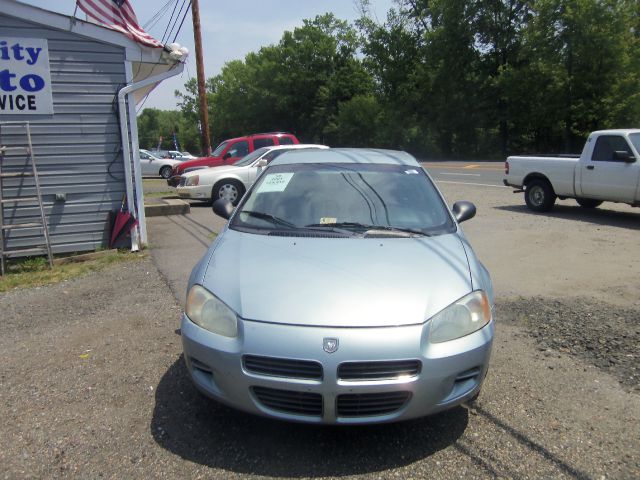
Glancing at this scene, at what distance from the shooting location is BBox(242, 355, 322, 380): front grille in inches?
108

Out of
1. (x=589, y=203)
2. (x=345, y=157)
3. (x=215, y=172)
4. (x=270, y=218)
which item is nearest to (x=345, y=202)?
(x=270, y=218)

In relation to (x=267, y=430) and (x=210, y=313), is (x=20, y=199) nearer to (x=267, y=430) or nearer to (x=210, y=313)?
(x=210, y=313)

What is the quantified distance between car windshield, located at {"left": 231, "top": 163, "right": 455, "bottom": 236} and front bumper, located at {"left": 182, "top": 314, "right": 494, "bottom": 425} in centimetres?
115

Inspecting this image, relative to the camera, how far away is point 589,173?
10492mm

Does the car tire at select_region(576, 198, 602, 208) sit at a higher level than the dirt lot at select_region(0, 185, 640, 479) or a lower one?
higher

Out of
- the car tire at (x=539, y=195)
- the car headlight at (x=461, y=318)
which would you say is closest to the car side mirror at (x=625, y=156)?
the car tire at (x=539, y=195)

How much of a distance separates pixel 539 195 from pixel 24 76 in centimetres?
996

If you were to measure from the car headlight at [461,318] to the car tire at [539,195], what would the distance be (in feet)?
30.1

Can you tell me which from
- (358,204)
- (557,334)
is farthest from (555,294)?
(358,204)

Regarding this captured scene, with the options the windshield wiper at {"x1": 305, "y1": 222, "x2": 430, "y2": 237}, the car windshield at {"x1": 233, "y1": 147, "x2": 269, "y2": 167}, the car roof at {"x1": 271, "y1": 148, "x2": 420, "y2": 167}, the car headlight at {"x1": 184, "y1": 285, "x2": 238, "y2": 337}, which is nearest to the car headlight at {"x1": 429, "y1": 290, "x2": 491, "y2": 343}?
the windshield wiper at {"x1": 305, "y1": 222, "x2": 430, "y2": 237}

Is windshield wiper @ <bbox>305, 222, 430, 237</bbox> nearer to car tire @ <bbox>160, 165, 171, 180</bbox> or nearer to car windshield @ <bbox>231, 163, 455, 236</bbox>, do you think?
car windshield @ <bbox>231, 163, 455, 236</bbox>

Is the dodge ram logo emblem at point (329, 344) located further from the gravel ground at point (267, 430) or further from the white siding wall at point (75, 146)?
the white siding wall at point (75, 146)

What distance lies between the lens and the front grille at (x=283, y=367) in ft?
8.96

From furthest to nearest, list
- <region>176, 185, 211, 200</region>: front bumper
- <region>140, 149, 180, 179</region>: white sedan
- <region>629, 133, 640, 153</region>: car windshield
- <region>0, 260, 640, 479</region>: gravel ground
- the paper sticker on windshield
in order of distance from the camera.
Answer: <region>140, 149, 180, 179</region>: white sedan
<region>176, 185, 211, 200</region>: front bumper
<region>629, 133, 640, 153</region>: car windshield
the paper sticker on windshield
<region>0, 260, 640, 479</region>: gravel ground
